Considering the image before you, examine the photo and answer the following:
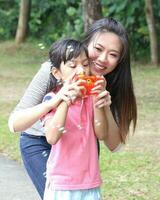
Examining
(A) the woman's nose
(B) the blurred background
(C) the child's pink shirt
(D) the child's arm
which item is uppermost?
(A) the woman's nose

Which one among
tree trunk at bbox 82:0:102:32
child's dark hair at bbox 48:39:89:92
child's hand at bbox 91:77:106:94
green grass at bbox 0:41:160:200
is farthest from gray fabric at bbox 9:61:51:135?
tree trunk at bbox 82:0:102:32

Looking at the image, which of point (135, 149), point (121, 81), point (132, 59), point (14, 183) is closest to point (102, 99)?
point (121, 81)

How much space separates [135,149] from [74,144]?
4.43 m

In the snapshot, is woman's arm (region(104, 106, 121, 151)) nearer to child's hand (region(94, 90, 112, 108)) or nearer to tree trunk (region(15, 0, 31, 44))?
child's hand (region(94, 90, 112, 108))

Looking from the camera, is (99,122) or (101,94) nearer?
(101,94)

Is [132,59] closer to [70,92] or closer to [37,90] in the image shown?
[37,90]

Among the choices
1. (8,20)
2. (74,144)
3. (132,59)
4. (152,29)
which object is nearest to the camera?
(74,144)

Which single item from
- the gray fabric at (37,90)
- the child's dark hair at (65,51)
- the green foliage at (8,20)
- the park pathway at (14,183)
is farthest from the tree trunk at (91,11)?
the green foliage at (8,20)

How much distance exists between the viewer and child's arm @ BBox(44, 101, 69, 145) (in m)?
2.56

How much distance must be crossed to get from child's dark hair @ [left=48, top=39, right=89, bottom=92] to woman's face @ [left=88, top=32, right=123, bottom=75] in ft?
0.32

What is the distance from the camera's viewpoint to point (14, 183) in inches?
231

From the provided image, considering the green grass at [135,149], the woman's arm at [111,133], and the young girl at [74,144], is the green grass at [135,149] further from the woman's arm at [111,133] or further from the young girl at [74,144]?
the young girl at [74,144]

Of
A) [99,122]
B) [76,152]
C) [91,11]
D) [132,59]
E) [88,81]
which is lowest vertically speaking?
[132,59]

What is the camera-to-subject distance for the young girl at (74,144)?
2658 mm
